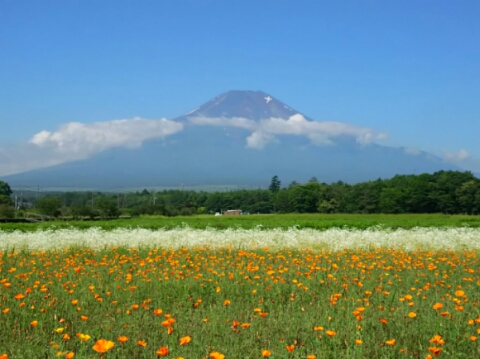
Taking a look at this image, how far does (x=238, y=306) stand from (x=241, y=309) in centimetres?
18

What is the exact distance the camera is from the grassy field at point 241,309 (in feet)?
15.2

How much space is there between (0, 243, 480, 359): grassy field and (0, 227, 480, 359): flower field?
0.06 feet

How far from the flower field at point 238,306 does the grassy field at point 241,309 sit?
19mm

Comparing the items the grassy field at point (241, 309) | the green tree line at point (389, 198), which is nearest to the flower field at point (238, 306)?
the grassy field at point (241, 309)

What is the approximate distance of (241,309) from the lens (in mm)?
6195

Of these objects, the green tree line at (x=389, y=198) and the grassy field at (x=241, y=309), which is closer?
the grassy field at (x=241, y=309)

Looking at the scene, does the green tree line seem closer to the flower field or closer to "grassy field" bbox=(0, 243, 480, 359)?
the flower field

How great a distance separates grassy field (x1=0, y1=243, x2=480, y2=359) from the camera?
4633 mm

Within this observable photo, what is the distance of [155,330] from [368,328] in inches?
84.4

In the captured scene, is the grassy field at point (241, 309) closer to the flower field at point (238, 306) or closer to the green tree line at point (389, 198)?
the flower field at point (238, 306)

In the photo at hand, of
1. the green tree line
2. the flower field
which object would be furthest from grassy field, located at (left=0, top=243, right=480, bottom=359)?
the green tree line

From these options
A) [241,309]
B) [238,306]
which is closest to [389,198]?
[238,306]

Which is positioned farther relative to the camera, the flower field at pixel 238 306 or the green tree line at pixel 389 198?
the green tree line at pixel 389 198

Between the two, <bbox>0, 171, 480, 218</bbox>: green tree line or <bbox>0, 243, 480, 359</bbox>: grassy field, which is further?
<bbox>0, 171, 480, 218</bbox>: green tree line
